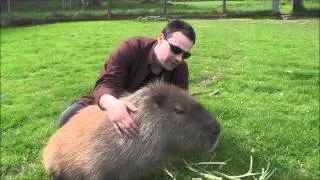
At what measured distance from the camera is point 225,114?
20.1ft

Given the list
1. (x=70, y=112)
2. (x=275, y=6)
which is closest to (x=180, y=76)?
(x=70, y=112)

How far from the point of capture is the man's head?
12.5 ft

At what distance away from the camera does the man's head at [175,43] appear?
3812 millimetres

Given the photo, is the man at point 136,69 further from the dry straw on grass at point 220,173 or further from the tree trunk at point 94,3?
the tree trunk at point 94,3

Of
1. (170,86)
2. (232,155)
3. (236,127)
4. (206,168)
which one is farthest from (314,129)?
(170,86)

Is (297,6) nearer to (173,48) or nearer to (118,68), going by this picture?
(118,68)

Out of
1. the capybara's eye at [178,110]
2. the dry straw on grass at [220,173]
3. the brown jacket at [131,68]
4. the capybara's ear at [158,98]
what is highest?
the brown jacket at [131,68]

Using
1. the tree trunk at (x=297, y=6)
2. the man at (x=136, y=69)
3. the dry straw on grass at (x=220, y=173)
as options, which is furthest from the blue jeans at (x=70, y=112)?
the tree trunk at (x=297, y=6)

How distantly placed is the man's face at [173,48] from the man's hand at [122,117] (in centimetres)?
45

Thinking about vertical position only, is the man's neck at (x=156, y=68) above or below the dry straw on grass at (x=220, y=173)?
above

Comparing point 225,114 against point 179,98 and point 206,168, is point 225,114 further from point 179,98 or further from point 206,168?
point 179,98

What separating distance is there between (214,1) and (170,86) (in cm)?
1879

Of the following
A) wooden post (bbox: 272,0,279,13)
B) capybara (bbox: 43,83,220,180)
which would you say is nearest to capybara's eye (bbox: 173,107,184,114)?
capybara (bbox: 43,83,220,180)

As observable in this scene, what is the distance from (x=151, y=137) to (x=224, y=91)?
A: 12.4ft
